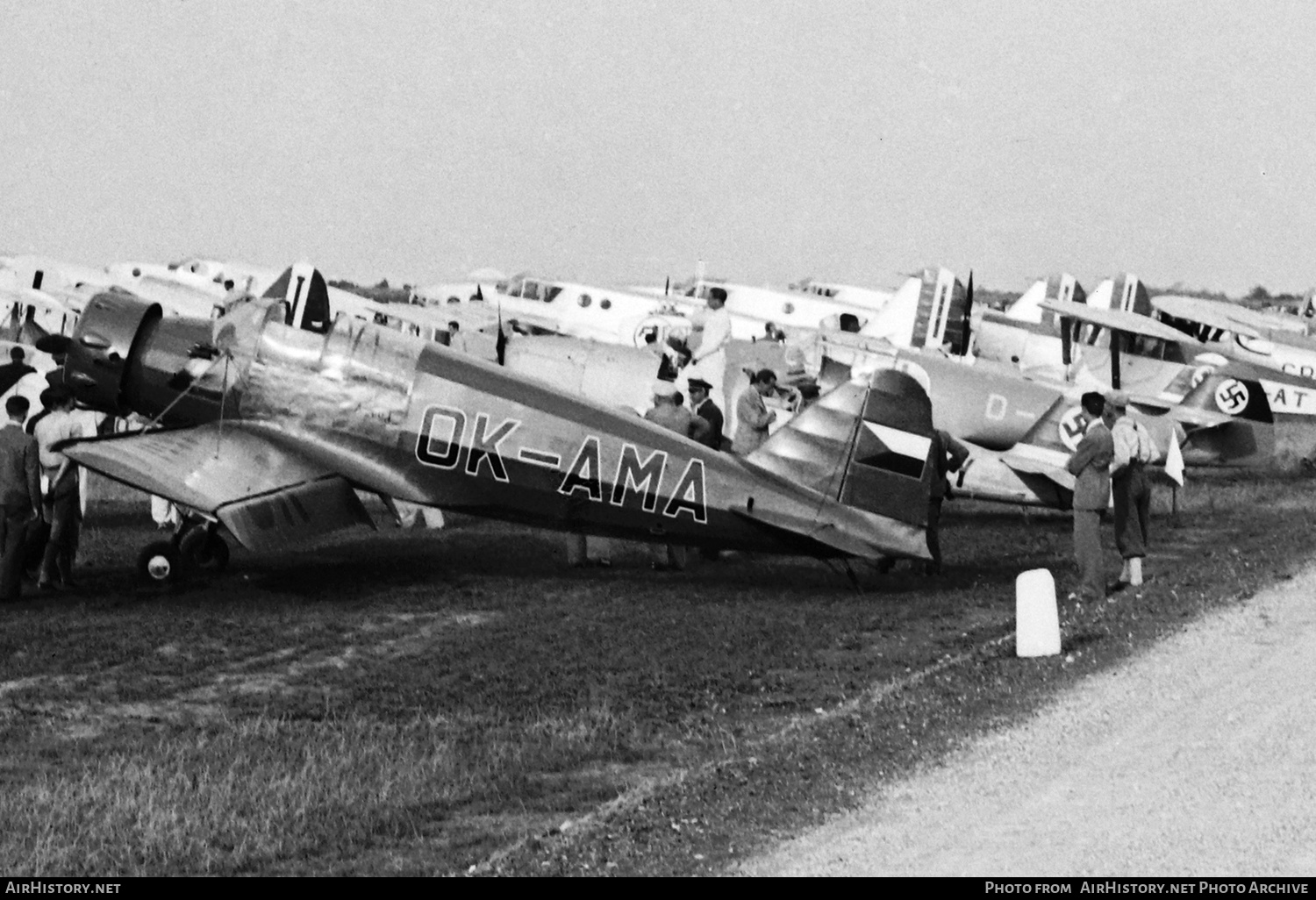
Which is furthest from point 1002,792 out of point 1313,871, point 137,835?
point 137,835

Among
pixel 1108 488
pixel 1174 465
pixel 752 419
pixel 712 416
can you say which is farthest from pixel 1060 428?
pixel 1108 488

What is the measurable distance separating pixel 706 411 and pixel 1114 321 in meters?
10.3

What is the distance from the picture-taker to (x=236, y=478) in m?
14.1

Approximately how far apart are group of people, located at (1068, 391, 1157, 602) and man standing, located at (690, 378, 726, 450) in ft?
11.9

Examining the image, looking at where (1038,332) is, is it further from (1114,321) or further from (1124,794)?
(1124,794)

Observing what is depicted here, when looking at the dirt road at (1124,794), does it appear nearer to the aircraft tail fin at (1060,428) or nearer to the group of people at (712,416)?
the group of people at (712,416)

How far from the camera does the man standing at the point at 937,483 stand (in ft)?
48.0

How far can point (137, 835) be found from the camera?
764cm

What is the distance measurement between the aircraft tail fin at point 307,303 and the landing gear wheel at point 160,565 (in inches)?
88.0

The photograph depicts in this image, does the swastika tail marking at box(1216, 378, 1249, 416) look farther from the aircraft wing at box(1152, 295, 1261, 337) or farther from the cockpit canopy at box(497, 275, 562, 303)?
the cockpit canopy at box(497, 275, 562, 303)

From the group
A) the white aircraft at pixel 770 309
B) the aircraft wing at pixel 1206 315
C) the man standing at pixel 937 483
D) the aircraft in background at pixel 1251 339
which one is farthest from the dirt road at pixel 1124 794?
the white aircraft at pixel 770 309

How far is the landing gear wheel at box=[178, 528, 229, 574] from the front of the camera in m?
14.7

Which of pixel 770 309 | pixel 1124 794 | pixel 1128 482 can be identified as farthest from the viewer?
pixel 770 309

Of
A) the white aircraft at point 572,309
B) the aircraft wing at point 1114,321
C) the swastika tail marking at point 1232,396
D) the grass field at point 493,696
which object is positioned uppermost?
the aircraft wing at point 1114,321
